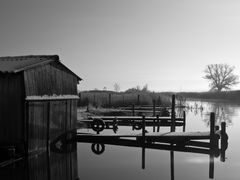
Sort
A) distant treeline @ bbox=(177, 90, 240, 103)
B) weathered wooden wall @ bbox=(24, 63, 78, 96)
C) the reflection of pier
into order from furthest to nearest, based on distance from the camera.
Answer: distant treeline @ bbox=(177, 90, 240, 103) < the reflection of pier < weathered wooden wall @ bbox=(24, 63, 78, 96)

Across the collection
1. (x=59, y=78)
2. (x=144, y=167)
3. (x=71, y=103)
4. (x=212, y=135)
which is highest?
(x=59, y=78)

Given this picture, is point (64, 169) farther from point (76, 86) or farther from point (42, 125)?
point (76, 86)

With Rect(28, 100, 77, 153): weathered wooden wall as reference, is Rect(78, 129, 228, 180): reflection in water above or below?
below

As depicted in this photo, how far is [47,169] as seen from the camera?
18.3 meters

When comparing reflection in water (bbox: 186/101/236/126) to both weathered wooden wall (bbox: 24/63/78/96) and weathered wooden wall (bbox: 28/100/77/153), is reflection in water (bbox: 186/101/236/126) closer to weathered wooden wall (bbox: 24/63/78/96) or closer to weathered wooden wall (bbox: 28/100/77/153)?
weathered wooden wall (bbox: 28/100/77/153)

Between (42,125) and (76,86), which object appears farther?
(76,86)

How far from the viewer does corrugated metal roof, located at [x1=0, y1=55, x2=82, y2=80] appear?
57.5 feet

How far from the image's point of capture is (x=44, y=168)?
18219mm

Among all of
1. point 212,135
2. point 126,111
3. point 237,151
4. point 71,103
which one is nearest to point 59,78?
point 71,103

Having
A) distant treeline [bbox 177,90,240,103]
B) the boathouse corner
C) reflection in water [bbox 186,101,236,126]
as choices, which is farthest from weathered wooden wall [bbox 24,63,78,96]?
distant treeline [bbox 177,90,240,103]

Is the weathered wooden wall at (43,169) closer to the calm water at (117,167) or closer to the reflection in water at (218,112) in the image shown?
the calm water at (117,167)

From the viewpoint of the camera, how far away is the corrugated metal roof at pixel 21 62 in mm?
17531

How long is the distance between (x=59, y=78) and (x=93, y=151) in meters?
5.82

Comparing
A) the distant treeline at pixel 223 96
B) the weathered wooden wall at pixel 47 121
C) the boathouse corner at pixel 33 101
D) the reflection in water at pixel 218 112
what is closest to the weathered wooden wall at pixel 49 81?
the boathouse corner at pixel 33 101
